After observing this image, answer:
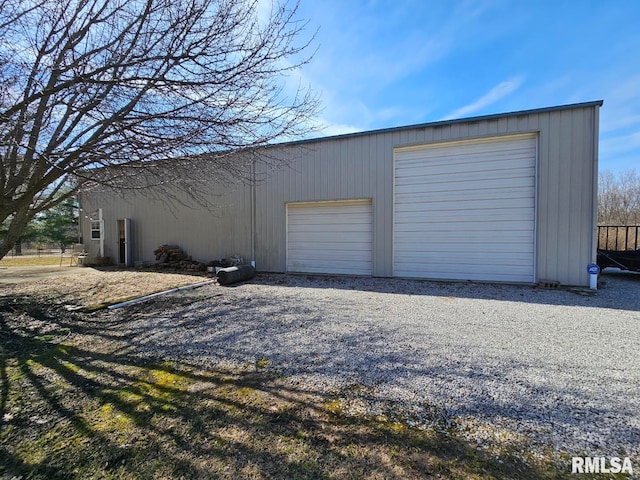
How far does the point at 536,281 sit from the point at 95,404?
8251 millimetres

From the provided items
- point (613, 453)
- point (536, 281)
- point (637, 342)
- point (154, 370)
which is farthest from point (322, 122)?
point (536, 281)

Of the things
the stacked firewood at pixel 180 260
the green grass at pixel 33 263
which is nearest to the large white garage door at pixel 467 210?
the stacked firewood at pixel 180 260

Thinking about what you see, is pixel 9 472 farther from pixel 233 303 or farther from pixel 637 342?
pixel 637 342

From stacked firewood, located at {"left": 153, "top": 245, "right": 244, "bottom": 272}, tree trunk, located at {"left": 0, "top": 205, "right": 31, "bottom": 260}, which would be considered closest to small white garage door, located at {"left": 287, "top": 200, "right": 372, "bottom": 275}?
stacked firewood, located at {"left": 153, "top": 245, "right": 244, "bottom": 272}

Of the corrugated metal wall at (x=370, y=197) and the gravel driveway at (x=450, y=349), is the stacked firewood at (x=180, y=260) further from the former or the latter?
the gravel driveway at (x=450, y=349)

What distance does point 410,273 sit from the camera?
8.12 metres

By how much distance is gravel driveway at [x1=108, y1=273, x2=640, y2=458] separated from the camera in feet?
6.89

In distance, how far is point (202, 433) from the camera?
76.2 inches

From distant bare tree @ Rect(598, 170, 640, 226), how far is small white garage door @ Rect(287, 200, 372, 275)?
21849 mm

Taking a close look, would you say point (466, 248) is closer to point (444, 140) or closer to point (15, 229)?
point (444, 140)

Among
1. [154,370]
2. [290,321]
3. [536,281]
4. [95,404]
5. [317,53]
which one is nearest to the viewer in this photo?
[95,404]

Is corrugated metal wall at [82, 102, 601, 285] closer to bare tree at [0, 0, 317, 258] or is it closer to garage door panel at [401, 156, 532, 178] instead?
garage door panel at [401, 156, 532, 178]

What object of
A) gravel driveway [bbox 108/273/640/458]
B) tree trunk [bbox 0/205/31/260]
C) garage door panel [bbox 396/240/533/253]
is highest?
tree trunk [bbox 0/205/31/260]

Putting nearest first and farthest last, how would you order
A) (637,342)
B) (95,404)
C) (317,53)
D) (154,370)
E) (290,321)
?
1. (95,404)
2. (154,370)
3. (637,342)
4. (317,53)
5. (290,321)
